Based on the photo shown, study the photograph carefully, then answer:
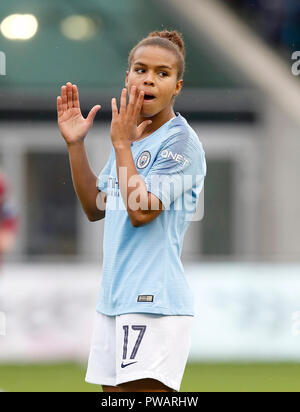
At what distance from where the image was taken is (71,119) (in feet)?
8.89

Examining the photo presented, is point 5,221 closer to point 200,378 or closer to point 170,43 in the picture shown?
point 200,378

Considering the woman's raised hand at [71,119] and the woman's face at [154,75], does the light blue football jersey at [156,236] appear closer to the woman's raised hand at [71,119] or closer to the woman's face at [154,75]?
the woman's face at [154,75]

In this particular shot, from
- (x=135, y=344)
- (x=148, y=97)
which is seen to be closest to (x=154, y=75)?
(x=148, y=97)

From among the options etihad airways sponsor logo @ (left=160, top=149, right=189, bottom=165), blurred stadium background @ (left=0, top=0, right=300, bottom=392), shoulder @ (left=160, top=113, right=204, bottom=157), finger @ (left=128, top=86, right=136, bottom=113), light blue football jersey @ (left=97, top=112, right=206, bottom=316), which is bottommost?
light blue football jersey @ (left=97, top=112, right=206, bottom=316)

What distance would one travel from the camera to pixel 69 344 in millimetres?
7688

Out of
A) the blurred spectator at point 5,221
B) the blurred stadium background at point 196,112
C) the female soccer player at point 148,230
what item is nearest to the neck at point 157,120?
the female soccer player at point 148,230

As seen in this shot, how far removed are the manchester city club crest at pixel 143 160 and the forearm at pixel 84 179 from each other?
0.74ft

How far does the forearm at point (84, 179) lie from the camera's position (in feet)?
8.91

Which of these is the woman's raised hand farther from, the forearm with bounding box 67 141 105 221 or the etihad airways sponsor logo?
the etihad airways sponsor logo

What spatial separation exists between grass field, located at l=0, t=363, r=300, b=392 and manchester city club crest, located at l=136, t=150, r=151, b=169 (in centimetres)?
393

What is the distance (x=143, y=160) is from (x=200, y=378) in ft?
15.9

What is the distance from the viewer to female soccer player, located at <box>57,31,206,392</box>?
2455 millimetres

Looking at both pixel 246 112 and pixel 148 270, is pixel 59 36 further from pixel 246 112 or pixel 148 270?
pixel 148 270

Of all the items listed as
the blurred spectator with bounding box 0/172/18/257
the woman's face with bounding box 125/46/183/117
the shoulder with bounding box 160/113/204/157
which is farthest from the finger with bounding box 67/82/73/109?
the blurred spectator with bounding box 0/172/18/257
